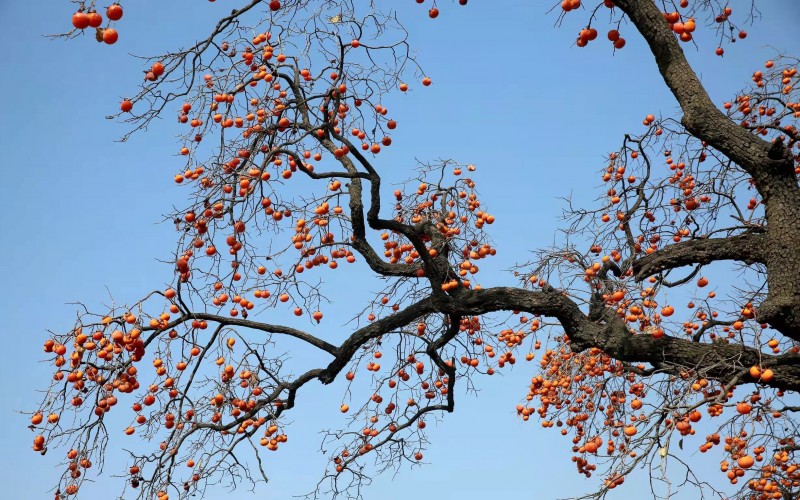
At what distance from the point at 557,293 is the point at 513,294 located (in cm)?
31

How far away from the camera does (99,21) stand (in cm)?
415

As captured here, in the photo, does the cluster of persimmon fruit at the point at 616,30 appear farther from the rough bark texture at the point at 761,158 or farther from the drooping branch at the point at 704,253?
the drooping branch at the point at 704,253

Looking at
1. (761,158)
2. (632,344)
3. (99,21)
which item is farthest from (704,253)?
(99,21)

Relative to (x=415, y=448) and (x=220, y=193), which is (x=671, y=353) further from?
(x=220, y=193)

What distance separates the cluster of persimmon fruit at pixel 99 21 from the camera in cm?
411

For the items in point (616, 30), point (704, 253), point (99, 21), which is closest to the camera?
point (99, 21)

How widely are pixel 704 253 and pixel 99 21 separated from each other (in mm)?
4373

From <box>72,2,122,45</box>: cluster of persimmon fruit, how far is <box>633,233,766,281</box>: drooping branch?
4.00m

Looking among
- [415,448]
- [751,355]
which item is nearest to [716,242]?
[751,355]

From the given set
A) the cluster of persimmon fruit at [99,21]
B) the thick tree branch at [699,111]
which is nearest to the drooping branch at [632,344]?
the thick tree branch at [699,111]

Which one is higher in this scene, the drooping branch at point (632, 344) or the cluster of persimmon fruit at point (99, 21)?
the cluster of persimmon fruit at point (99, 21)

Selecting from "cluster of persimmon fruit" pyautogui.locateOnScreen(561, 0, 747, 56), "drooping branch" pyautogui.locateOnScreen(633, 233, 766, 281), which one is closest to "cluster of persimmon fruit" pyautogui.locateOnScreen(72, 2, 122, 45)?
"cluster of persimmon fruit" pyautogui.locateOnScreen(561, 0, 747, 56)

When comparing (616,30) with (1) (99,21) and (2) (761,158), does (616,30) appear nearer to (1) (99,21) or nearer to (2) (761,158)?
(2) (761,158)

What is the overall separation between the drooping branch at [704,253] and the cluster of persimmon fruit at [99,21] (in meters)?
4.00
